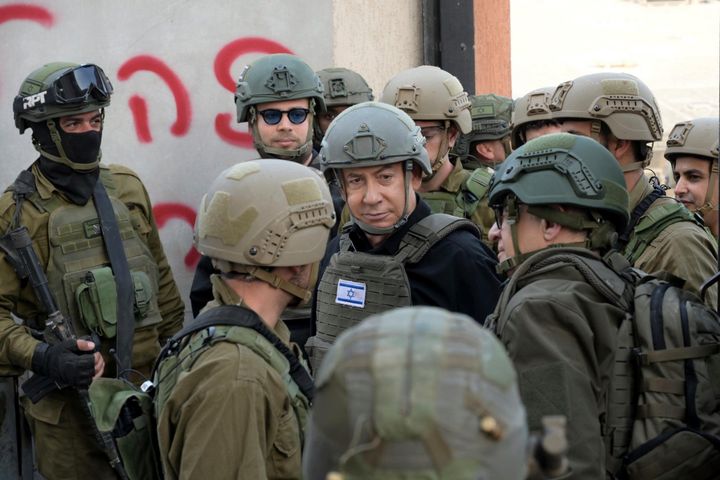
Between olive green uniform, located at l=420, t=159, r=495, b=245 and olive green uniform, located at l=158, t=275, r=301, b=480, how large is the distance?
277cm

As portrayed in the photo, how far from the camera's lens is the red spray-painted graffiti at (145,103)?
6.04 metres

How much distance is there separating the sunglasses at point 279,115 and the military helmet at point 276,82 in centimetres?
7

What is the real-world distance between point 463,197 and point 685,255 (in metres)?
1.53

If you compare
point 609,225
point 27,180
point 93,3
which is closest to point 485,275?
point 609,225

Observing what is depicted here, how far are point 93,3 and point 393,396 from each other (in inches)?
191

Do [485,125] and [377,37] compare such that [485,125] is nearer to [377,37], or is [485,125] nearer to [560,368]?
[377,37]

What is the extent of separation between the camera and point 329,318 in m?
4.26

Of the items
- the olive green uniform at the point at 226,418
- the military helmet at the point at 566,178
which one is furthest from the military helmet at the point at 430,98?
the olive green uniform at the point at 226,418

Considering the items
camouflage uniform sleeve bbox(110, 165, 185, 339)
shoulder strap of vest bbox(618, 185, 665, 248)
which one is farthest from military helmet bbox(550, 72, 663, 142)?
camouflage uniform sleeve bbox(110, 165, 185, 339)

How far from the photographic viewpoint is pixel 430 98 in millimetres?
5699

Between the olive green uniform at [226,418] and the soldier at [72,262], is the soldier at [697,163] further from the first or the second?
the olive green uniform at [226,418]

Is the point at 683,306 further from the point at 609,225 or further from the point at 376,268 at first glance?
the point at 376,268

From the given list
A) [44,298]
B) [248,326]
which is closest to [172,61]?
[44,298]

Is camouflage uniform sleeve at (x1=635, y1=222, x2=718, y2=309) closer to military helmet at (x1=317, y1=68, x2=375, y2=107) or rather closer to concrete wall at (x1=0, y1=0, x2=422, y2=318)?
military helmet at (x1=317, y1=68, x2=375, y2=107)
